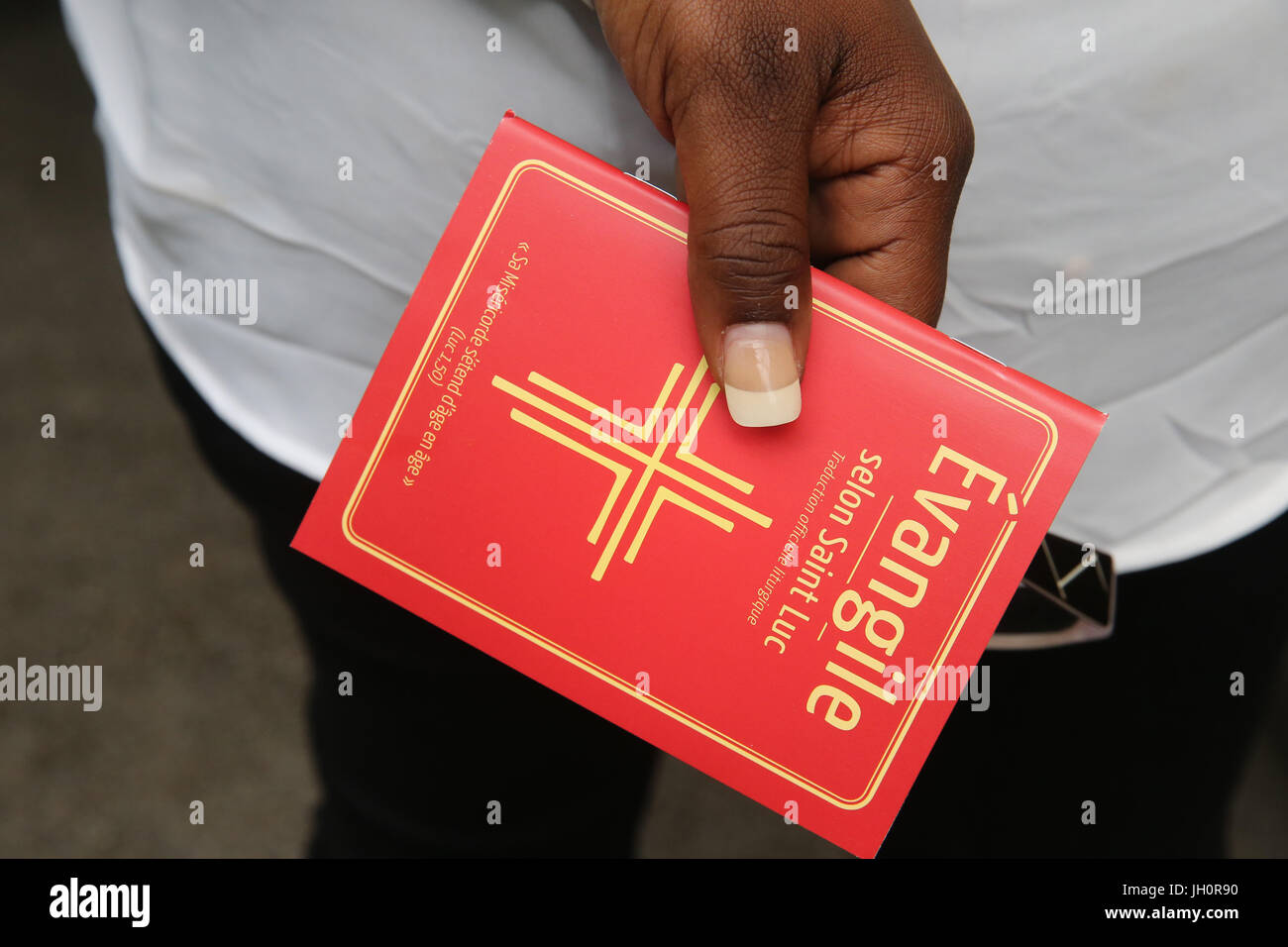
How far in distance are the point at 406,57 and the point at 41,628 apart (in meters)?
0.89

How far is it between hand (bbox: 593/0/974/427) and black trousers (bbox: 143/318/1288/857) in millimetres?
298

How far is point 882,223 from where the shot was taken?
418 mm

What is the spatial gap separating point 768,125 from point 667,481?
15 centimetres

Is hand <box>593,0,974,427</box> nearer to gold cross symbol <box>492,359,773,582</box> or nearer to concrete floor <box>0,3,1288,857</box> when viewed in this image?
gold cross symbol <box>492,359,773,582</box>

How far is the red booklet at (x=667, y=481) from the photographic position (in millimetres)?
384

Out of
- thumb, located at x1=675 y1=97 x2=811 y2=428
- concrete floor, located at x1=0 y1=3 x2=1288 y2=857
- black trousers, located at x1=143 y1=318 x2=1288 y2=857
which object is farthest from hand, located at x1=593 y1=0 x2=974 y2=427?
concrete floor, located at x1=0 y1=3 x2=1288 y2=857

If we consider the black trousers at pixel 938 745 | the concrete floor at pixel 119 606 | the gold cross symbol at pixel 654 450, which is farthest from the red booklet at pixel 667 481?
the concrete floor at pixel 119 606

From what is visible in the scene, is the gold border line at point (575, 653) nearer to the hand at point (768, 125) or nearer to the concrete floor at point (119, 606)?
the hand at point (768, 125)

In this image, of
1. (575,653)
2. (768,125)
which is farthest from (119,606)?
(768,125)

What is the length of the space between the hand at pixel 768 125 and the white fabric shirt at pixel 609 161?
0.06m

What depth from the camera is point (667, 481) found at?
383mm

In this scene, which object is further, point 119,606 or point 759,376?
point 119,606

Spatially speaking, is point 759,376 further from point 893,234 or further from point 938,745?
point 938,745
